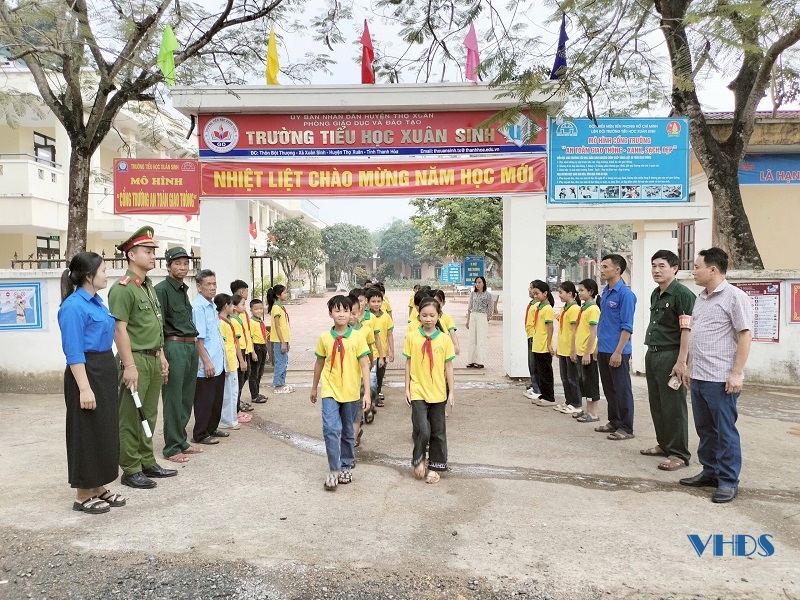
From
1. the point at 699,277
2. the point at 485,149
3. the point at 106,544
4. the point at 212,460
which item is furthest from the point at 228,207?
the point at 699,277

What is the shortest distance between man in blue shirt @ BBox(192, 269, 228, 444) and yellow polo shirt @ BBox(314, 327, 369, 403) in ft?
4.26

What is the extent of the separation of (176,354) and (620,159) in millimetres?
6272

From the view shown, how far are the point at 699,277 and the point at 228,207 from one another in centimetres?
619

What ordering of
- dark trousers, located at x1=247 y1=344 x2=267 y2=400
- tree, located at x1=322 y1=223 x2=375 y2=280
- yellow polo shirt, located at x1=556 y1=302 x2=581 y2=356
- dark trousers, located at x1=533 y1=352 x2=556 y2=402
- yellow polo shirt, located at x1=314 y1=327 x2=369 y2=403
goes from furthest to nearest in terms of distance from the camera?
tree, located at x1=322 y1=223 x2=375 y2=280
dark trousers, located at x1=247 y1=344 x2=267 y2=400
dark trousers, located at x1=533 y1=352 x2=556 y2=402
yellow polo shirt, located at x1=556 y1=302 x2=581 y2=356
yellow polo shirt, located at x1=314 y1=327 x2=369 y2=403

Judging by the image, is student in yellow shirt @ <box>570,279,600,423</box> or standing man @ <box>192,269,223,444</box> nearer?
standing man @ <box>192,269,223,444</box>

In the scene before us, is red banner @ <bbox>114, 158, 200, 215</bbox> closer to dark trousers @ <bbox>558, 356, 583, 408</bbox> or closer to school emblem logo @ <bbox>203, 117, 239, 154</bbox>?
school emblem logo @ <bbox>203, 117, 239, 154</bbox>

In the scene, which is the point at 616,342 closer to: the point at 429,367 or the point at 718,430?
the point at 718,430

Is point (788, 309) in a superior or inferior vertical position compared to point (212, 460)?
superior

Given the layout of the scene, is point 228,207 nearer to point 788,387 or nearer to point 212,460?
point 212,460

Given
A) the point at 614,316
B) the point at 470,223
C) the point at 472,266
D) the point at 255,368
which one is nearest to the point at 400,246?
the point at 470,223

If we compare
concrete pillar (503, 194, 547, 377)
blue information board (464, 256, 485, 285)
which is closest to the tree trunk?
concrete pillar (503, 194, 547, 377)

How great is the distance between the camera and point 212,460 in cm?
492

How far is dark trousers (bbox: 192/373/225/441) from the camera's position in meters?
5.32

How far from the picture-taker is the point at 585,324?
19.6 feet
